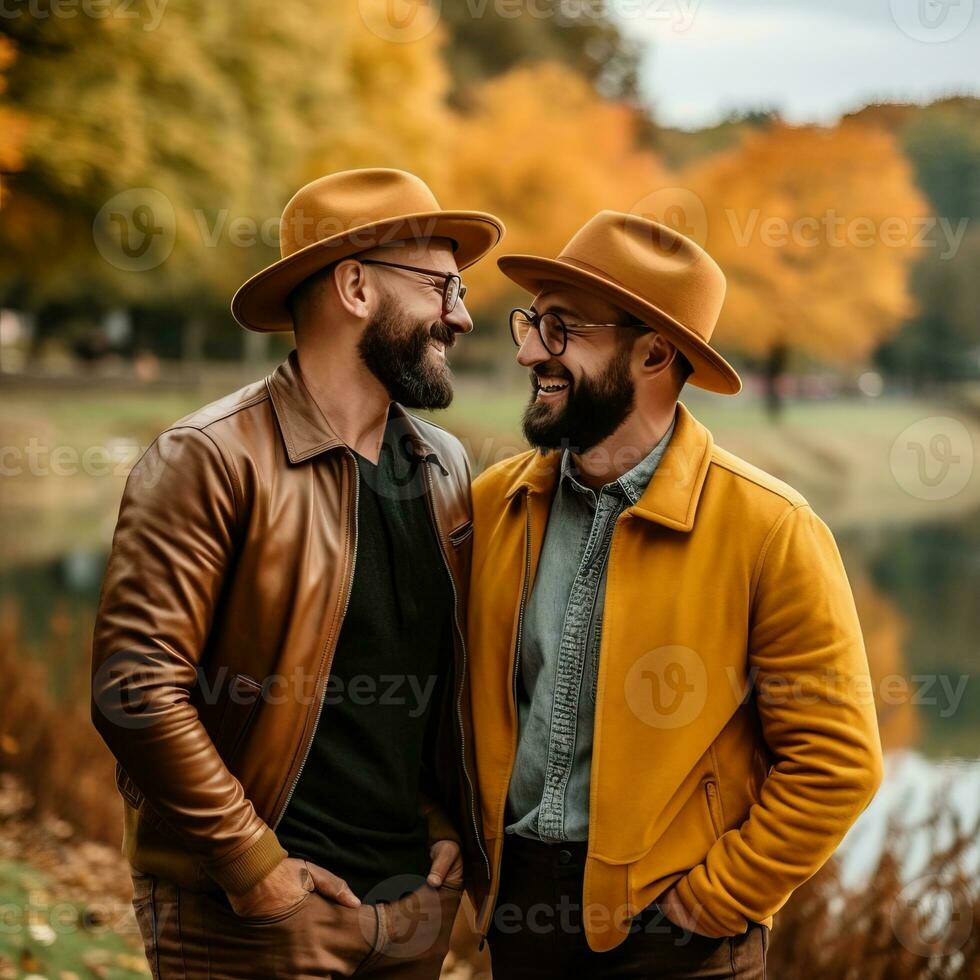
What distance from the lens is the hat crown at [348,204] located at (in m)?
2.46

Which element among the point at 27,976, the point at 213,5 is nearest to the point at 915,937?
the point at 27,976

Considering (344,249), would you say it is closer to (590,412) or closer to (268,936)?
(590,412)

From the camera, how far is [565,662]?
7.80ft

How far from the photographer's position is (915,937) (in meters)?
4.18

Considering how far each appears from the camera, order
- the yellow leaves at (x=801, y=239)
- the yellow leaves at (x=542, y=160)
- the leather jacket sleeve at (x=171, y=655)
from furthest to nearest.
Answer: the yellow leaves at (x=542, y=160), the yellow leaves at (x=801, y=239), the leather jacket sleeve at (x=171, y=655)

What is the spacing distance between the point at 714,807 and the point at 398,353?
1095 mm

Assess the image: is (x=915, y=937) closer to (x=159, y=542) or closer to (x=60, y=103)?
(x=159, y=542)

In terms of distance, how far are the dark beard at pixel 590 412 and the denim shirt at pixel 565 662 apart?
93 mm

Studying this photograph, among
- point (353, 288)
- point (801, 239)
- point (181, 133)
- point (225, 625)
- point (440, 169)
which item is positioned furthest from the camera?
point (801, 239)

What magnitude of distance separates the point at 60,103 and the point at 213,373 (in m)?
6.29

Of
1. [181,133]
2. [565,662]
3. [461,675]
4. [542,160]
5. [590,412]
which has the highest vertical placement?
[542,160]

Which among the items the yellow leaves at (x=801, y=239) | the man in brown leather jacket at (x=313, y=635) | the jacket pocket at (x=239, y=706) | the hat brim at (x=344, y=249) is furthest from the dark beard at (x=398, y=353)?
the yellow leaves at (x=801, y=239)

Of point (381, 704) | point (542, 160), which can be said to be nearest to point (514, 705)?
point (381, 704)

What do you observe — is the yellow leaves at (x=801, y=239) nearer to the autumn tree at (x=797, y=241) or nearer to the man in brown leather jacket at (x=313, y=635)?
the autumn tree at (x=797, y=241)
